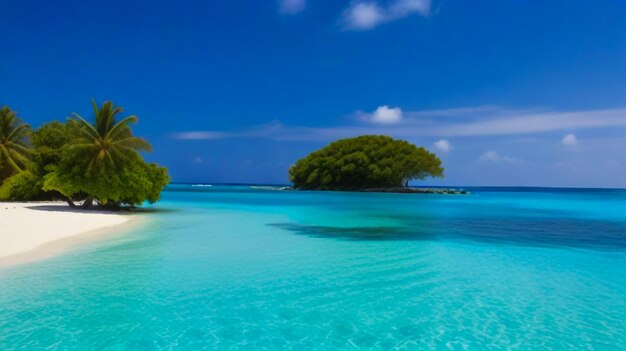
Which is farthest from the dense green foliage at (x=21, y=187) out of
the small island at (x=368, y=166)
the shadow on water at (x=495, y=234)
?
the small island at (x=368, y=166)

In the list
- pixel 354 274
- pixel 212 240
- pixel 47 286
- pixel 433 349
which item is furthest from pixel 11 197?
pixel 433 349

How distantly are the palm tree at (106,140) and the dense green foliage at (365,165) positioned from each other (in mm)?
63345

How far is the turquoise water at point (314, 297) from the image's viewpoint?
6.02 meters

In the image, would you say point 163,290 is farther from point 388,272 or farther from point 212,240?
point 212,240

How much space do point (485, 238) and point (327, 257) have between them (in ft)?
27.4

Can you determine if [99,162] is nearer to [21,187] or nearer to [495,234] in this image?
[21,187]

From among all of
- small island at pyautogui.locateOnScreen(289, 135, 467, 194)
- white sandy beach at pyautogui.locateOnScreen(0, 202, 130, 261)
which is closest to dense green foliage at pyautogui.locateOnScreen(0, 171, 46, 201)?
white sandy beach at pyautogui.locateOnScreen(0, 202, 130, 261)

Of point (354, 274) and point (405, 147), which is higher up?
point (405, 147)

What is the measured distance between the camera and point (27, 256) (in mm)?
11398

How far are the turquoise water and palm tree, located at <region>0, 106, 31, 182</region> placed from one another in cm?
2672

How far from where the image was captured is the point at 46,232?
16.0 m

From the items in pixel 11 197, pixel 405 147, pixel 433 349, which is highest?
pixel 405 147

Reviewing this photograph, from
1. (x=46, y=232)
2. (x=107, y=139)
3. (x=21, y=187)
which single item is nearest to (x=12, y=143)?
(x=21, y=187)

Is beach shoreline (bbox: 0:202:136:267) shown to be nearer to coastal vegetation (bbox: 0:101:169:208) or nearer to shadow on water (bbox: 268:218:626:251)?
coastal vegetation (bbox: 0:101:169:208)
